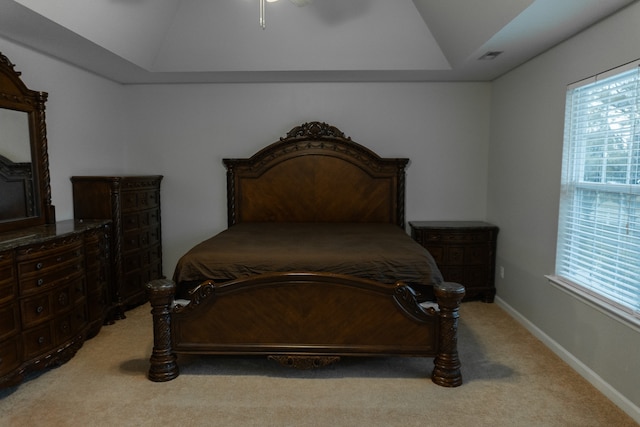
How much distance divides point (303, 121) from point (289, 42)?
924 millimetres

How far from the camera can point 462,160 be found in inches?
188

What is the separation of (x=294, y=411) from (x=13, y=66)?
299 cm

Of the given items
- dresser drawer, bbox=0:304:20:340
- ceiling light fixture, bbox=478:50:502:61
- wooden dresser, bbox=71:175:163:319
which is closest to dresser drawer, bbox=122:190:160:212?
wooden dresser, bbox=71:175:163:319

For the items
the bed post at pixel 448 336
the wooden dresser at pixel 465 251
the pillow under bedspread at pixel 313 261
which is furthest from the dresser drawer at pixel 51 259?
the wooden dresser at pixel 465 251

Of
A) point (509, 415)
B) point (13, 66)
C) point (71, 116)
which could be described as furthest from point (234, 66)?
point (509, 415)

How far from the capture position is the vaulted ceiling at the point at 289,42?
10.9ft

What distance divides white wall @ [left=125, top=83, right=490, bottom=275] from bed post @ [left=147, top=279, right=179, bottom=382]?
7.02ft

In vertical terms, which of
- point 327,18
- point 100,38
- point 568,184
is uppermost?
point 327,18

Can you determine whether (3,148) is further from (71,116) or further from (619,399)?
(619,399)

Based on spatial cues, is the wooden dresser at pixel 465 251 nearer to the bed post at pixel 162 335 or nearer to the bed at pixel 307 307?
the bed at pixel 307 307

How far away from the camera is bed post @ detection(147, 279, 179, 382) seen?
2.76 meters

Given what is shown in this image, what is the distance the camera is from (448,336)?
8.93 feet

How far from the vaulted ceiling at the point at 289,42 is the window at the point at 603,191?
635mm

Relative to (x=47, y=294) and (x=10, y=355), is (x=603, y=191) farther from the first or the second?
(x=10, y=355)
